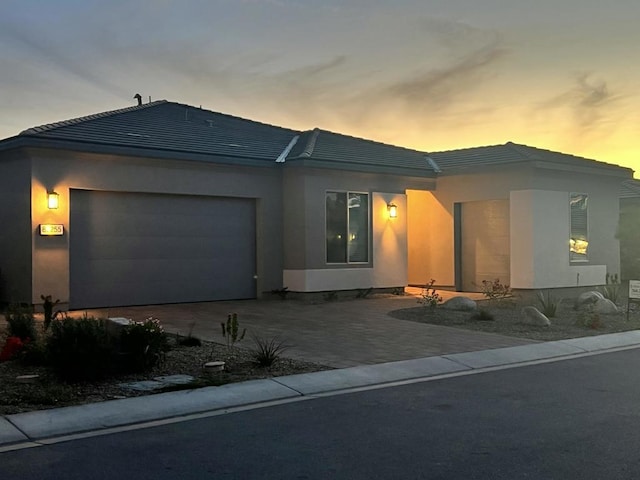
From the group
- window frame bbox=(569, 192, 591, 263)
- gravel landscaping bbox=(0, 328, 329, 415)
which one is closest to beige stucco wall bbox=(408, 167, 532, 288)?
window frame bbox=(569, 192, 591, 263)

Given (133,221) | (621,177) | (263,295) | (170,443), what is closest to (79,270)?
(133,221)

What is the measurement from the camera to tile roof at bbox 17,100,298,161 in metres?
16.8

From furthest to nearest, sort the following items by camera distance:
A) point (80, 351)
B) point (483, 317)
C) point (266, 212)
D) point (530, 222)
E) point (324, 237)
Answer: point (530, 222) → point (324, 237) → point (266, 212) → point (483, 317) → point (80, 351)

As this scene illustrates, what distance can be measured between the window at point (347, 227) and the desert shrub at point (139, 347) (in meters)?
10.4

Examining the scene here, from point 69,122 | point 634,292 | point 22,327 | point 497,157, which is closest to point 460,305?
point 634,292

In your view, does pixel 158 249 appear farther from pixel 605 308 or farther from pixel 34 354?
pixel 605 308

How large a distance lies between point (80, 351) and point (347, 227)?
1215cm

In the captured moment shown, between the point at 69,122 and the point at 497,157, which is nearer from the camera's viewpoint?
the point at 69,122

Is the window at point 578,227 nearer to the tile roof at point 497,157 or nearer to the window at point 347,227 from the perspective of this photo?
the tile roof at point 497,157

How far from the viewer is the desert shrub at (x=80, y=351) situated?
8836 mm

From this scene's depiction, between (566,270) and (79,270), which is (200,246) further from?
(566,270)

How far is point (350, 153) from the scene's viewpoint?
20984 millimetres

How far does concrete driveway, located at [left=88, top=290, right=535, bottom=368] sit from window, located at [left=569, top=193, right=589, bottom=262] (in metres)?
5.66

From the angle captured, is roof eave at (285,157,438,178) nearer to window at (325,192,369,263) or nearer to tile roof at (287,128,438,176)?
tile roof at (287,128,438,176)
